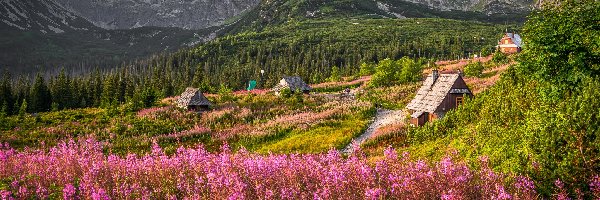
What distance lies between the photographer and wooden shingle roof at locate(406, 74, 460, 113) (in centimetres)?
2942

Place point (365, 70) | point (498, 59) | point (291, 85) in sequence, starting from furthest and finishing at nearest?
1. point (365, 70)
2. point (498, 59)
3. point (291, 85)

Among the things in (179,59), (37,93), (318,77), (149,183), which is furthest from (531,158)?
(179,59)

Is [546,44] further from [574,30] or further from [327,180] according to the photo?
[327,180]

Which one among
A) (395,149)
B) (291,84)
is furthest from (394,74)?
(395,149)

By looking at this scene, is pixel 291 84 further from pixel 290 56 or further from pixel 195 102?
pixel 290 56

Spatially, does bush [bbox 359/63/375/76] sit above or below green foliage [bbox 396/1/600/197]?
below

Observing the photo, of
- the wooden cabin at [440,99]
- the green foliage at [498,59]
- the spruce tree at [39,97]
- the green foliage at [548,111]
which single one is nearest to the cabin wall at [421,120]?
the wooden cabin at [440,99]

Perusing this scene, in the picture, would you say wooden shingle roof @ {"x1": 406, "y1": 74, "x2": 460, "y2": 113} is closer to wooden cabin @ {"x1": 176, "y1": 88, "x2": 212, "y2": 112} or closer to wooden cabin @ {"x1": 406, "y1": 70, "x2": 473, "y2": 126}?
wooden cabin @ {"x1": 406, "y1": 70, "x2": 473, "y2": 126}

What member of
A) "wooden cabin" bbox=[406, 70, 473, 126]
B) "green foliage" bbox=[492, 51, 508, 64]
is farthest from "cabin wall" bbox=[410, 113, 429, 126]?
"green foliage" bbox=[492, 51, 508, 64]

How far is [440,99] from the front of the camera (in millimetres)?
29453

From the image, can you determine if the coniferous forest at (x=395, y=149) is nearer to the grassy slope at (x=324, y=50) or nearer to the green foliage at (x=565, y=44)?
the green foliage at (x=565, y=44)

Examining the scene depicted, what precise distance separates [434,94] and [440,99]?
141 cm

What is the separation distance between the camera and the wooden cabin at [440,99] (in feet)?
95.5

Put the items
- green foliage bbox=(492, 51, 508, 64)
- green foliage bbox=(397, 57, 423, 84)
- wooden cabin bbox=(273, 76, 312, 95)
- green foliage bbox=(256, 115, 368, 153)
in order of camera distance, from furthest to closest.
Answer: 1. green foliage bbox=(492, 51, 508, 64)
2. green foliage bbox=(397, 57, 423, 84)
3. wooden cabin bbox=(273, 76, 312, 95)
4. green foliage bbox=(256, 115, 368, 153)
